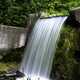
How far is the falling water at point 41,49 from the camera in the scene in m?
8.70

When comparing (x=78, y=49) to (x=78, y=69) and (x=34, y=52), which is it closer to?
(x=78, y=69)

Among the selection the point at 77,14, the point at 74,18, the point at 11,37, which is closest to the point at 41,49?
the point at 11,37

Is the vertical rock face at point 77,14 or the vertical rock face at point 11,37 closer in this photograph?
the vertical rock face at point 77,14

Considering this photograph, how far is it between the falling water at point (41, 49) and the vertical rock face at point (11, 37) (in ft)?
1.15

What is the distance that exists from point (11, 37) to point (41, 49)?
159cm

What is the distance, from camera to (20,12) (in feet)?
35.9

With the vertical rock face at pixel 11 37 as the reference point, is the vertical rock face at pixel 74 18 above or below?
above

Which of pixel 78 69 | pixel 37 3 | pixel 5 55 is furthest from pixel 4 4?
pixel 78 69

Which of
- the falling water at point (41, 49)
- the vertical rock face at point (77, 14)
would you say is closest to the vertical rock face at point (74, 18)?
the vertical rock face at point (77, 14)

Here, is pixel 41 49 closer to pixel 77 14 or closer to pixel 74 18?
pixel 74 18

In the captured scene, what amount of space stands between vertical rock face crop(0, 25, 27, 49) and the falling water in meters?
0.35

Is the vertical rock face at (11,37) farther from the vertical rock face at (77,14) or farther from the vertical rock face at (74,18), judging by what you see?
the vertical rock face at (77,14)

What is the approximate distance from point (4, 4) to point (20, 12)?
2.34 feet

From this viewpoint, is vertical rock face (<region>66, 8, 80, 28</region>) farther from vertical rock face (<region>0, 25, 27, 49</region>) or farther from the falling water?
vertical rock face (<region>0, 25, 27, 49</region>)
